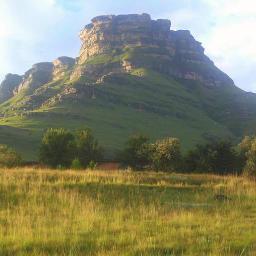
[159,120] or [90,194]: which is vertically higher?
[159,120]

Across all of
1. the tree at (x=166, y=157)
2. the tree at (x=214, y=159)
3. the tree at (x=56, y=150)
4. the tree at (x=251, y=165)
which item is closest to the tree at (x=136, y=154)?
the tree at (x=166, y=157)

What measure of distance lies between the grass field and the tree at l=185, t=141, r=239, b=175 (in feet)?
108

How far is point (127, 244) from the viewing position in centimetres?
876

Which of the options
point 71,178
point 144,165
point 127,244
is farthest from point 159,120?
point 127,244

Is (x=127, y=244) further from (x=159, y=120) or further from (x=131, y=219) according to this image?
(x=159, y=120)

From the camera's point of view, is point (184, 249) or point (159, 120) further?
point (159, 120)

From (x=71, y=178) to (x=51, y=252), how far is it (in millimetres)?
12709

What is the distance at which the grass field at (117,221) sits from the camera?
8.48 meters

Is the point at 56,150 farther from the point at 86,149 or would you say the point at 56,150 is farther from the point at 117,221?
the point at 117,221

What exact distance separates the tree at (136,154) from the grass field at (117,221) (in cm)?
4091

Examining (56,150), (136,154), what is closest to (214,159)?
(136,154)

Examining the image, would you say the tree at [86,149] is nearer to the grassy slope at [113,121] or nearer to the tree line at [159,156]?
the tree line at [159,156]

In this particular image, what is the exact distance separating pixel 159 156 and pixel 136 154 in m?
8.15

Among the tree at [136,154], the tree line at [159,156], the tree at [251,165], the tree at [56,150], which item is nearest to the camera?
the tree at [251,165]
